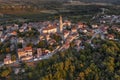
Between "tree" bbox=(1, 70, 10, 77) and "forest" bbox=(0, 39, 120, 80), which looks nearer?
"forest" bbox=(0, 39, 120, 80)

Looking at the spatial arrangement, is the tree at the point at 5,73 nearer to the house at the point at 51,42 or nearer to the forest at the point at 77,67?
the forest at the point at 77,67

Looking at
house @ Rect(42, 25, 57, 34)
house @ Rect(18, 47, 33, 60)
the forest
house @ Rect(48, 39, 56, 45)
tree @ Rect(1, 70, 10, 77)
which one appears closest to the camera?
the forest

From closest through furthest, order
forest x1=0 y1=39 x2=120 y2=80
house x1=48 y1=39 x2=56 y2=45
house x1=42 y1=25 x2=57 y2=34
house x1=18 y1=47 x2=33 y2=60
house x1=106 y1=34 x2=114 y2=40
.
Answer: forest x1=0 y1=39 x2=120 y2=80 < house x1=18 y1=47 x2=33 y2=60 < house x1=48 y1=39 x2=56 y2=45 < house x1=106 y1=34 x2=114 y2=40 < house x1=42 y1=25 x2=57 y2=34

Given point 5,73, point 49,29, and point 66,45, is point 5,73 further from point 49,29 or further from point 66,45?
point 49,29

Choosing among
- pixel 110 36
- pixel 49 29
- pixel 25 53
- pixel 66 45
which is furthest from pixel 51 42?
pixel 110 36

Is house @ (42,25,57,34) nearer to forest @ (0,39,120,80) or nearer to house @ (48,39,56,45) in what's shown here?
house @ (48,39,56,45)

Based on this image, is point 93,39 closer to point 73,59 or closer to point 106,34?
point 106,34

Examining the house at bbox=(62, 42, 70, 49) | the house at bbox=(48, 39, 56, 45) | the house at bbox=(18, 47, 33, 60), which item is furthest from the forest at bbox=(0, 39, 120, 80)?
the house at bbox=(48, 39, 56, 45)

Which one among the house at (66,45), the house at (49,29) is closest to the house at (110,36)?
the house at (66,45)

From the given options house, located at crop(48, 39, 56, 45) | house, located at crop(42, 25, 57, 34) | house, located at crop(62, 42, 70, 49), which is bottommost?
house, located at crop(42, 25, 57, 34)
